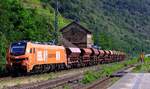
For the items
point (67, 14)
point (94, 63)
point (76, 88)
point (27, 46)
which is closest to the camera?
point (76, 88)

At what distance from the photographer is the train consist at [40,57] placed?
154ft

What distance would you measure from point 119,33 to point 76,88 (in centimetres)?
16533

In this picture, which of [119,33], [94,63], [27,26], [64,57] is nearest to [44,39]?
[27,26]

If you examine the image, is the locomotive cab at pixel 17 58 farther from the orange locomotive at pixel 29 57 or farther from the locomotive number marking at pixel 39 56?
the locomotive number marking at pixel 39 56

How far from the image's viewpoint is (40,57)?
171 feet

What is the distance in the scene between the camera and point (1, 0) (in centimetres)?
6569

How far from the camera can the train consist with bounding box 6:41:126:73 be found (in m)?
46.9

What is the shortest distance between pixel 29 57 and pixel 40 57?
4.13 m

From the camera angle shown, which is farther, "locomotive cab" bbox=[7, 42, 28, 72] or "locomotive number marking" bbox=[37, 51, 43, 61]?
"locomotive number marking" bbox=[37, 51, 43, 61]

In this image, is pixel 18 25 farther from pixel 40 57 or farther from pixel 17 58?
pixel 17 58

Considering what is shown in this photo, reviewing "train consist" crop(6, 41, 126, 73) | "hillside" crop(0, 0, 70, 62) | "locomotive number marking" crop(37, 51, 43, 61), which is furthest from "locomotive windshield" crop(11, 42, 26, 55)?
"hillside" crop(0, 0, 70, 62)

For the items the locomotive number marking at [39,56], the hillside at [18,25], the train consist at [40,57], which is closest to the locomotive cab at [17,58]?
the train consist at [40,57]

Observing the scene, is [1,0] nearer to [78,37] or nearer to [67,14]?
[78,37]

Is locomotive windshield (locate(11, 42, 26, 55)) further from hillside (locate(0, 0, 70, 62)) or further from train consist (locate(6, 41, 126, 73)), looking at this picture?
hillside (locate(0, 0, 70, 62))
